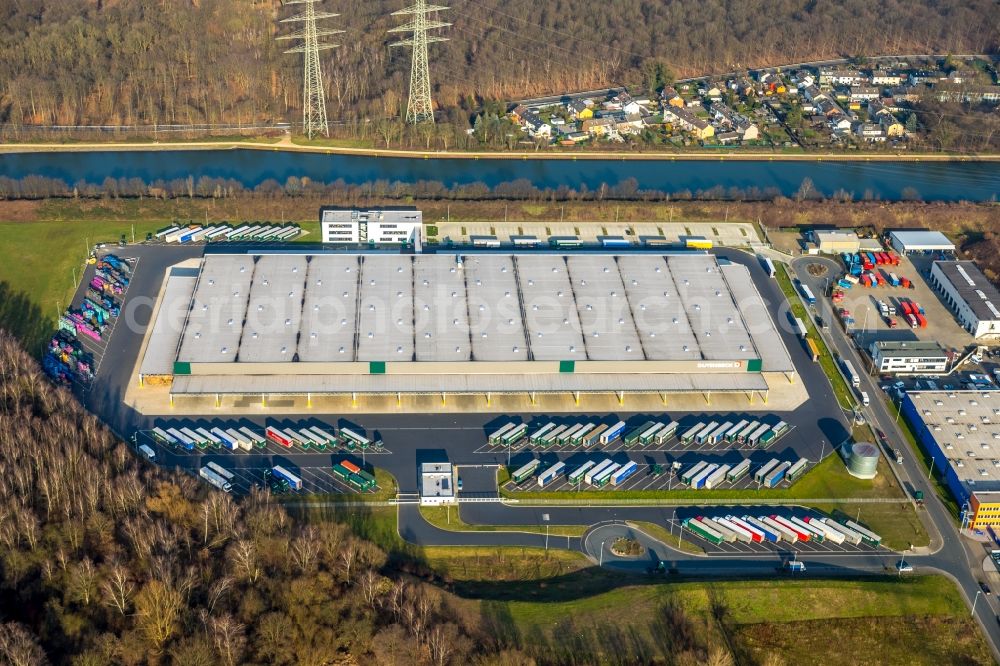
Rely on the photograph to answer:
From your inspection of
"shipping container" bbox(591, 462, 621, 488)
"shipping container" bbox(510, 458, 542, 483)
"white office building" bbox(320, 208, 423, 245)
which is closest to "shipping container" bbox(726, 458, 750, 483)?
"shipping container" bbox(591, 462, 621, 488)

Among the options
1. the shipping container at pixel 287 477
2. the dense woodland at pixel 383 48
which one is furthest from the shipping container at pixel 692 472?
the dense woodland at pixel 383 48

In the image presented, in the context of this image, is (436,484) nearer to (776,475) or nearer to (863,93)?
(776,475)

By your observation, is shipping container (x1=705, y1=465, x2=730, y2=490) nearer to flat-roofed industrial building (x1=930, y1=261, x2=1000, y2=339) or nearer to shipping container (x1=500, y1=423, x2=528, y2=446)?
shipping container (x1=500, y1=423, x2=528, y2=446)

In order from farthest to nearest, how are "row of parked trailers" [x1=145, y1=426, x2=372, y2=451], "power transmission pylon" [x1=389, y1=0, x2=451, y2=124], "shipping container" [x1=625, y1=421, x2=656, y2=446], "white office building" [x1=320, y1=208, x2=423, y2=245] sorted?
"power transmission pylon" [x1=389, y1=0, x2=451, y2=124], "white office building" [x1=320, y1=208, x2=423, y2=245], "shipping container" [x1=625, y1=421, x2=656, y2=446], "row of parked trailers" [x1=145, y1=426, x2=372, y2=451]

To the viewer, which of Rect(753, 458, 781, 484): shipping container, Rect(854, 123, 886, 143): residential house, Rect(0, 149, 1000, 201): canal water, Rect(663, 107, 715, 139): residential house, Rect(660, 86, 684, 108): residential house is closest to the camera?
Rect(753, 458, 781, 484): shipping container

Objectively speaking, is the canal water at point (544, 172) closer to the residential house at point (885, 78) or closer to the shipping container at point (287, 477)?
the residential house at point (885, 78)

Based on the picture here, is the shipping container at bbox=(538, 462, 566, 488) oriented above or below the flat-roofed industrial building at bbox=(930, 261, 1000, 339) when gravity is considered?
below

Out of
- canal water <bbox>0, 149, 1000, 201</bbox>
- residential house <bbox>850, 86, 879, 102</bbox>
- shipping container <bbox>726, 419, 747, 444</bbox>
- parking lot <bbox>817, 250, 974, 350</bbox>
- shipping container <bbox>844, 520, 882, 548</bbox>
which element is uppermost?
residential house <bbox>850, 86, 879, 102</bbox>
